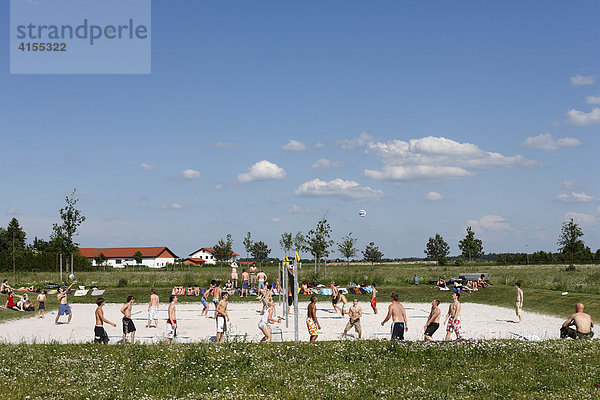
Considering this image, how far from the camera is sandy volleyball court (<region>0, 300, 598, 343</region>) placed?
19078 millimetres

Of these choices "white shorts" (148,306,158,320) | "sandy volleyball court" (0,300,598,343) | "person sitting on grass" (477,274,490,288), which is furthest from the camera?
"person sitting on grass" (477,274,490,288)

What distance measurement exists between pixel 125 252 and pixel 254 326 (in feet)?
348

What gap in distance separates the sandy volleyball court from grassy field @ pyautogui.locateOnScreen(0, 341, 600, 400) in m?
2.66

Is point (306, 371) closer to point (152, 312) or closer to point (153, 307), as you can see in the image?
point (153, 307)

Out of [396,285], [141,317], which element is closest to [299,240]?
[396,285]

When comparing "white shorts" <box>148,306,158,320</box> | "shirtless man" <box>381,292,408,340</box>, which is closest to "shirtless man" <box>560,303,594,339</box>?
"shirtless man" <box>381,292,408,340</box>

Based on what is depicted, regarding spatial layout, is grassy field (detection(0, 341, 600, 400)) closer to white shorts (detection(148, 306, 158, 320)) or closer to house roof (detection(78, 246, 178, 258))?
white shorts (detection(148, 306, 158, 320))

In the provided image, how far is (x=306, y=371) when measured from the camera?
12805 millimetres

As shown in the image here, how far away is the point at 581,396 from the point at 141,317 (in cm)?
2003

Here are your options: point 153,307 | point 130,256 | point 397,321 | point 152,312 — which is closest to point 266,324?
point 397,321

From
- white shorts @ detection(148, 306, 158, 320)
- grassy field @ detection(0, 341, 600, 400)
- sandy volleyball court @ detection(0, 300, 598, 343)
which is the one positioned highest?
white shorts @ detection(148, 306, 158, 320)

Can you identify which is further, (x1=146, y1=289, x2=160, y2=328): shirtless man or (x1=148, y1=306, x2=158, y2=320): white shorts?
(x1=148, y1=306, x2=158, y2=320): white shorts

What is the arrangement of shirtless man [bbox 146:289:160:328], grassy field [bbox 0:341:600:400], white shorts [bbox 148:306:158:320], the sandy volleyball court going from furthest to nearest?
white shorts [bbox 148:306:158:320] → shirtless man [bbox 146:289:160:328] → the sandy volleyball court → grassy field [bbox 0:341:600:400]

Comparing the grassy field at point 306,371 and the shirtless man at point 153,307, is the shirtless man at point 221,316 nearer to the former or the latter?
the grassy field at point 306,371
